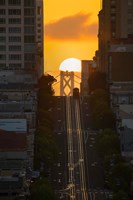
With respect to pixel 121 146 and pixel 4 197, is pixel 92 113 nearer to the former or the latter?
pixel 121 146

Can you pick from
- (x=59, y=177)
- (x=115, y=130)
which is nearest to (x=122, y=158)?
(x=59, y=177)

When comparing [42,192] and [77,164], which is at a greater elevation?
[42,192]

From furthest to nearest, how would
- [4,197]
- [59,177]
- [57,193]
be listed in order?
1. [59,177]
2. [57,193]
3. [4,197]

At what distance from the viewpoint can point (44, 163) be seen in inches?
6580

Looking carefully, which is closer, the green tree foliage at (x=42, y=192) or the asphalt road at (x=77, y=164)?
the green tree foliage at (x=42, y=192)

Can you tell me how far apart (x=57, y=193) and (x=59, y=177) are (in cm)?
1069

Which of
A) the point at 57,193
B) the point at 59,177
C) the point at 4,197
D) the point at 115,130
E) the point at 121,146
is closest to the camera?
the point at 4,197

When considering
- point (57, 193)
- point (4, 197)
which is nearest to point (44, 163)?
point (57, 193)

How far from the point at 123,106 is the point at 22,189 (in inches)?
2110

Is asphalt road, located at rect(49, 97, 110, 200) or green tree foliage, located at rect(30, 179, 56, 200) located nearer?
green tree foliage, located at rect(30, 179, 56, 200)

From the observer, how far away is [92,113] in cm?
19838

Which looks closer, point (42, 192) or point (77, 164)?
point (42, 192)

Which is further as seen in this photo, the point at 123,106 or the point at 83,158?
the point at 123,106

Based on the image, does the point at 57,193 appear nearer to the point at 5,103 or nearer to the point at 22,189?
the point at 22,189
